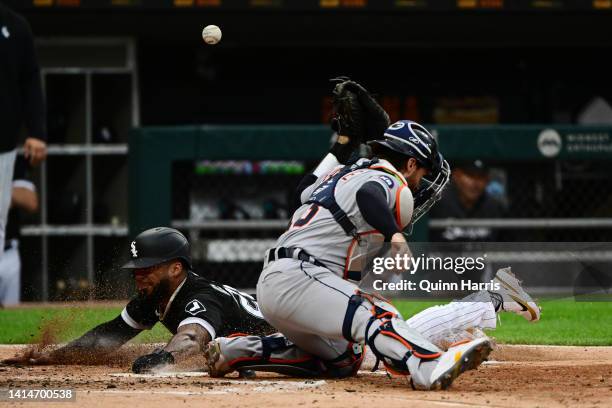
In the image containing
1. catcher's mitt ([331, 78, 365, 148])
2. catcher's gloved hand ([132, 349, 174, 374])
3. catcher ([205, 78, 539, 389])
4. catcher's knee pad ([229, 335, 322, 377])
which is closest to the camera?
catcher ([205, 78, 539, 389])

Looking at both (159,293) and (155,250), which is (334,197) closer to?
(155,250)

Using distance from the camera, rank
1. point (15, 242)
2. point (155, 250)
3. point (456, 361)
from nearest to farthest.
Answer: point (456, 361)
point (155, 250)
point (15, 242)

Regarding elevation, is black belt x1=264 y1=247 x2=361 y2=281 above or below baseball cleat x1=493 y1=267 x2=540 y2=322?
above

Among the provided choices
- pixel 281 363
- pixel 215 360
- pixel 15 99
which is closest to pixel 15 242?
pixel 15 99

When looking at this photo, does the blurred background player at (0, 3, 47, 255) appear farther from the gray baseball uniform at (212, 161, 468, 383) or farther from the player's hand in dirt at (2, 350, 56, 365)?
the gray baseball uniform at (212, 161, 468, 383)

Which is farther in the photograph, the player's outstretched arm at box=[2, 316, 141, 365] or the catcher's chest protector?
the player's outstretched arm at box=[2, 316, 141, 365]

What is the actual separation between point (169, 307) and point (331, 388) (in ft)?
4.51

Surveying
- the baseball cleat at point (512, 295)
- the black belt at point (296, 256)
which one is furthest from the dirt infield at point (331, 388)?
the black belt at point (296, 256)

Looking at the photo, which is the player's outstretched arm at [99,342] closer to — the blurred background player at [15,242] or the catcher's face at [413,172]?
the catcher's face at [413,172]

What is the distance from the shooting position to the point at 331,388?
16.4 feet

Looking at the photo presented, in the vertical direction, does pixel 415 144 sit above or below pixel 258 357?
above

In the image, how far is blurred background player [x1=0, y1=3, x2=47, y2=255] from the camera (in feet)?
25.5

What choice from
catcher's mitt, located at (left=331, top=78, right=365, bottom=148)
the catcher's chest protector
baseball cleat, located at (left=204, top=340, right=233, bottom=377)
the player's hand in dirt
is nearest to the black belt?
the catcher's chest protector

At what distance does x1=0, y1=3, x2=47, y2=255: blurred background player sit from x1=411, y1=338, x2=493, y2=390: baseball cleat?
12.6 ft
